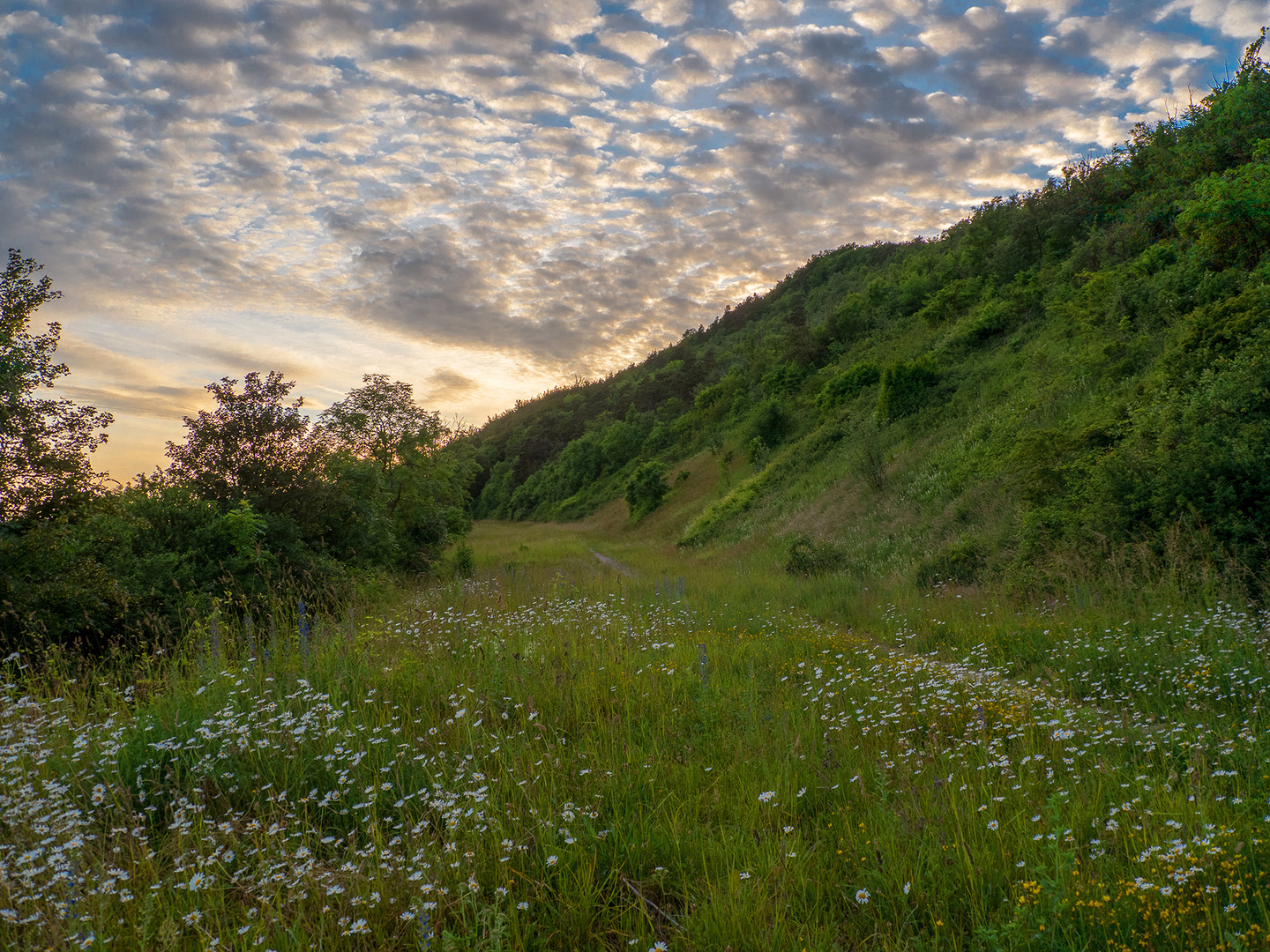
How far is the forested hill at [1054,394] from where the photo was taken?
30.7 ft

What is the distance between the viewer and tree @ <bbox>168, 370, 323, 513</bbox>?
15.4m

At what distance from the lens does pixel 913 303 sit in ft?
124

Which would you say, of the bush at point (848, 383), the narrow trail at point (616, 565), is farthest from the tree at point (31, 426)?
the bush at point (848, 383)

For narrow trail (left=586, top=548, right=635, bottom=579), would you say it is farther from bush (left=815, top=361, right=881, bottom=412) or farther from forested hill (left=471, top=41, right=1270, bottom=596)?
bush (left=815, top=361, right=881, bottom=412)

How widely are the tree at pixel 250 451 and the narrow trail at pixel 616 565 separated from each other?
29.3 feet

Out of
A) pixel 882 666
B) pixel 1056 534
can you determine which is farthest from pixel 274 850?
pixel 1056 534

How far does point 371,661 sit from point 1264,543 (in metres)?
9.95

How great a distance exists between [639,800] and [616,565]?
71.6ft

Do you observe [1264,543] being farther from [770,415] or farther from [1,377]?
[770,415]

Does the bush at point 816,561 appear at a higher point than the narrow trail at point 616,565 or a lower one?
higher

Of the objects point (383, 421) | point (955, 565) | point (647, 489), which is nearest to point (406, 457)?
point (383, 421)

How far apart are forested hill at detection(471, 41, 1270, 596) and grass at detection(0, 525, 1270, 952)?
3393 millimetres

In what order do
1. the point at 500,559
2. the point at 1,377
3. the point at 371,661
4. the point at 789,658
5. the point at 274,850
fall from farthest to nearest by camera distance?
1. the point at 500,559
2. the point at 1,377
3. the point at 789,658
4. the point at 371,661
5. the point at 274,850

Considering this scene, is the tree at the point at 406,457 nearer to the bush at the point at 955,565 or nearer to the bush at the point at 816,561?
the bush at the point at 816,561
